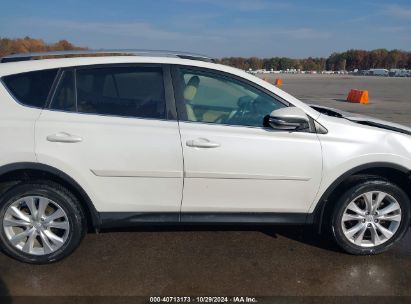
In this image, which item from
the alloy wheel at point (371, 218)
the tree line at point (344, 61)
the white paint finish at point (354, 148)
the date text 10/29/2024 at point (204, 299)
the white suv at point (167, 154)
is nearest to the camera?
the date text 10/29/2024 at point (204, 299)

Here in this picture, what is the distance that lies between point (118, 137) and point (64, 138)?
1.35 feet

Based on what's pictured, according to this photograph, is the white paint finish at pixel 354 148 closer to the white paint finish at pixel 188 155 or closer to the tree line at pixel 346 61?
the white paint finish at pixel 188 155

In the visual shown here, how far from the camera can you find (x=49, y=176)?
122 inches

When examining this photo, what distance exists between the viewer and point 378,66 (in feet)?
425

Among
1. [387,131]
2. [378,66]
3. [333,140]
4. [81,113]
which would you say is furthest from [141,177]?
[378,66]

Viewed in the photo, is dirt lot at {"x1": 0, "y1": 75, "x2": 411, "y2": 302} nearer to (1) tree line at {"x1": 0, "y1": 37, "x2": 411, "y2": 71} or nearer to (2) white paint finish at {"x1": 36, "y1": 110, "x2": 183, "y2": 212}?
(2) white paint finish at {"x1": 36, "y1": 110, "x2": 183, "y2": 212}

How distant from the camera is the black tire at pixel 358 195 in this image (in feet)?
10.7

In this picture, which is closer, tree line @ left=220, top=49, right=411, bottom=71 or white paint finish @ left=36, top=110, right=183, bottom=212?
white paint finish @ left=36, top=110, right=183, bottom=212

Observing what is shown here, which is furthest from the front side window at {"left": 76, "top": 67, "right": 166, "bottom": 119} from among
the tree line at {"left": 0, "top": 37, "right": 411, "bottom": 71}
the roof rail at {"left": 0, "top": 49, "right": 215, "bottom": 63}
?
the tree line at {"left": 0, "top": 37, "right": 411, "bottom": 71}

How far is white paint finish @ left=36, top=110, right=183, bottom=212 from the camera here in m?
3.00

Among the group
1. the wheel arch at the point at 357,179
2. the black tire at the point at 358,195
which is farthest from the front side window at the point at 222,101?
the black tire at the point at 358,195

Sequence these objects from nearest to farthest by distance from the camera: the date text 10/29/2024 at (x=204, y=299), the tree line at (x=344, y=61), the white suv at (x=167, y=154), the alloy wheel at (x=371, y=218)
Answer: the date text 10/29/2024 at (x=204, y=299), the white suv at (x=167, y=154), the alloy wheel at (x=371, y=218), the tree line at (x=344, y=61)

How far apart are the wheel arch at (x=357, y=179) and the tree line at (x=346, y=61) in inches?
4628

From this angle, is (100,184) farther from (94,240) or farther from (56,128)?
(94,240)
